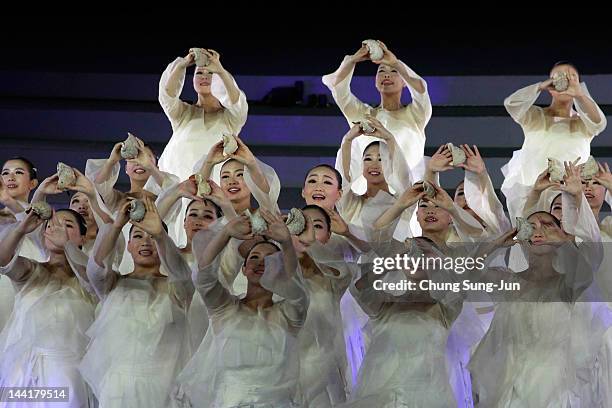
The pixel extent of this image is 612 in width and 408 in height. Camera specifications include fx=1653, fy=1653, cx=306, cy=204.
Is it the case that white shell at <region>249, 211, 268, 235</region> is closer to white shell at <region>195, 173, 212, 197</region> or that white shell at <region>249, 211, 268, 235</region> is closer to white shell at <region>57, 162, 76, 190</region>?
white shell at <region>195, 173, 212, 197</region>

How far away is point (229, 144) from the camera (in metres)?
6.42

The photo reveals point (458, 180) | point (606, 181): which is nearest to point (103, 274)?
point (606, 181)

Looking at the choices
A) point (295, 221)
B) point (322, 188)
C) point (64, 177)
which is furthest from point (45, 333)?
point (322, 188)

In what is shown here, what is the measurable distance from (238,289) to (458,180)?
2.72 meters

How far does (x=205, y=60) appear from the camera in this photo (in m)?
7.13

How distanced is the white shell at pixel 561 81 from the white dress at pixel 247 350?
70.9 inches

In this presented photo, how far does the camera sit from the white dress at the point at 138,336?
600 cm

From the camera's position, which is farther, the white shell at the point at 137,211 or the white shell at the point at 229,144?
the white shell at the point at 229,144

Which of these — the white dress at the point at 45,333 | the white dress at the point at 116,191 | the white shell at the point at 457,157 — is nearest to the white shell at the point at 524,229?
the white shell at the point at 457,157

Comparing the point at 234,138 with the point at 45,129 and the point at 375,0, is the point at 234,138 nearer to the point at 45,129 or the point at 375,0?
the point at 45,129

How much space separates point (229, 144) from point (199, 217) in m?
0.36

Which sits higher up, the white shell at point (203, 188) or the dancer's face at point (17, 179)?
the dancer's face at point (17, 179)

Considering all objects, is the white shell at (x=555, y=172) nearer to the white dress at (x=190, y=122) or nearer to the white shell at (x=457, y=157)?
the white shell at (x=457, y=157)

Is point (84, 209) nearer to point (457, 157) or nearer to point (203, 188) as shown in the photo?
point (203, 188)
